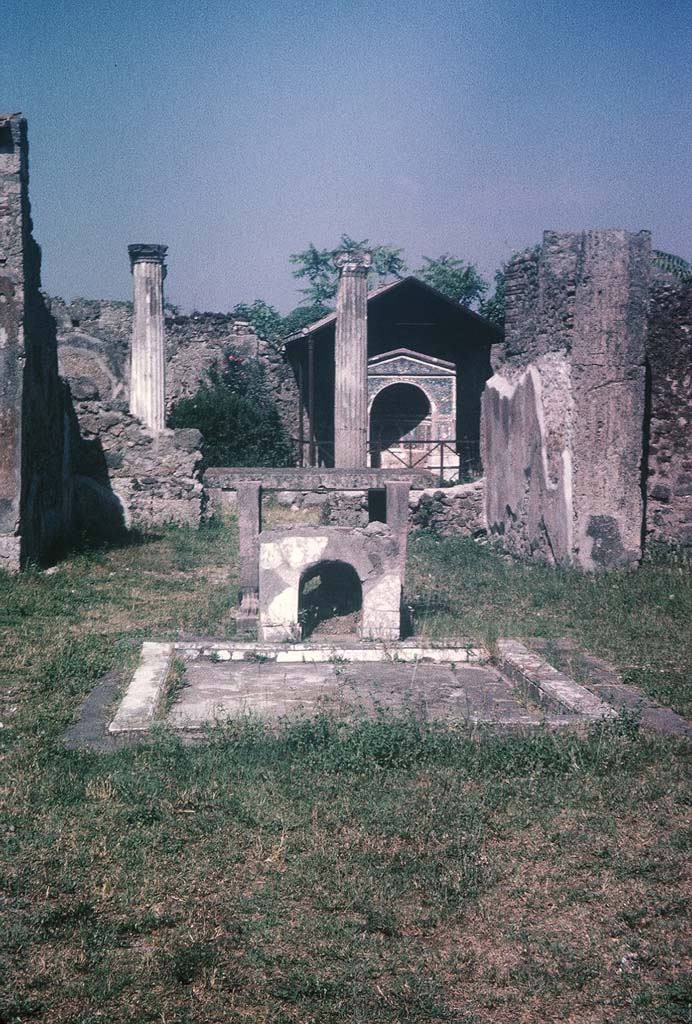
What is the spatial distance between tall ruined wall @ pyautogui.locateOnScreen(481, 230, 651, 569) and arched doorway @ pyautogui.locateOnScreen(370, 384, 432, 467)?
11.5 metres

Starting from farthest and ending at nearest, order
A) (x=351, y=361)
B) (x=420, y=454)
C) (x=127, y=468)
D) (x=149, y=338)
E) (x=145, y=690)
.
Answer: (x=420, y=454), (x=149, y=338), (x=351, y=361), (x=127, y=468), (x=145, y=690)

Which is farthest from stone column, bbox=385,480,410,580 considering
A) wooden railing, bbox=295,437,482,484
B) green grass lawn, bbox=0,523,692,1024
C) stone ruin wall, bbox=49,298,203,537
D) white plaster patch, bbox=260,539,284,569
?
wooden railing, bbox=295,437,482,484

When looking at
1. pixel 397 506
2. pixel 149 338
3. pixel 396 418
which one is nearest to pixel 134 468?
pixel 149 338

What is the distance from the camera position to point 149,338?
52.1ft

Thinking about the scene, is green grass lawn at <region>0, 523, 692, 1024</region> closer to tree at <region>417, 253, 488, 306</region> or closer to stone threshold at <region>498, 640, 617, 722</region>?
stone threshold at <region>498, 640, 617, 722</region>

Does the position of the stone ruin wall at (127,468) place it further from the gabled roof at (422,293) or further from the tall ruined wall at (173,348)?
the tall ruined wall at (173,348)

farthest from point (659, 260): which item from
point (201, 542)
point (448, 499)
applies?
point (201, 542)

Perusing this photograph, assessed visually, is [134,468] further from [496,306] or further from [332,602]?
[496,306]

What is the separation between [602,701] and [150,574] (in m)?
5.75

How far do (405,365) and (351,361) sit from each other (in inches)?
Answer: 224

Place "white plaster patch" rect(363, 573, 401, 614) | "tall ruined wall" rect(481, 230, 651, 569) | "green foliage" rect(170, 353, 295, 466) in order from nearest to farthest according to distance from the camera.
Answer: "white plaster patch" rect(363, 573, 401, 614) → "tall ruined wall" rect(481, 230, 651, 569) → "green foliage" rect(170, 353, 295, 466)

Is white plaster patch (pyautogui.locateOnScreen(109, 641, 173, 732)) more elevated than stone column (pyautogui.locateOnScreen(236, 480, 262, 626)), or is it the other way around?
stone column (pyautogui.locateOnScreen(236, 480, 262, 626))

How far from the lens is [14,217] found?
30.5 ft

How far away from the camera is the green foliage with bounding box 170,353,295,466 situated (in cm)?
1855
